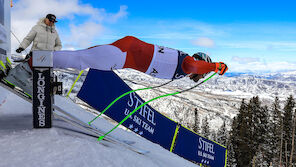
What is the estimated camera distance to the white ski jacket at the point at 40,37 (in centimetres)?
442

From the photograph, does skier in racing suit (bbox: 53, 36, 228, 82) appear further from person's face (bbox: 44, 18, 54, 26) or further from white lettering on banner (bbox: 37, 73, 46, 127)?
person's face (bbox: 44, 18, 54, 26)

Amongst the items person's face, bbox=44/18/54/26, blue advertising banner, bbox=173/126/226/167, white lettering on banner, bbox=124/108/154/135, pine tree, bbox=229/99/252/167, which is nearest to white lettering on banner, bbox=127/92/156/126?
white lettering on banner, bbox=124/108/154/135

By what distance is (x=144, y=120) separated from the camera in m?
5.20

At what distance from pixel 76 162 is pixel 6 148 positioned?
738 millimetres

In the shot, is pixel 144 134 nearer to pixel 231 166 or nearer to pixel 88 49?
pixel 88 49

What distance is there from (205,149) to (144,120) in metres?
2.76

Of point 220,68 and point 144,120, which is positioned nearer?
point 220,68

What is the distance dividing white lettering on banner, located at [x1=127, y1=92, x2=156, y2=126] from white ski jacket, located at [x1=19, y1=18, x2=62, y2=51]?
7.05 ft

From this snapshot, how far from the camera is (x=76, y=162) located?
2.00 metres

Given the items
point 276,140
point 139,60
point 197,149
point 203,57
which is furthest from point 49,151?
point 276,140

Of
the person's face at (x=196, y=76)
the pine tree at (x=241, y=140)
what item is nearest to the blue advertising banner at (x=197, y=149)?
the person's face at (x=196, y=76)

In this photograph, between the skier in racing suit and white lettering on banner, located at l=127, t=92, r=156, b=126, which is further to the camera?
white lettering on banner, located at l=127, t=92, r=156, b=126

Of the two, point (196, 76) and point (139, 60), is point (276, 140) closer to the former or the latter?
point (196, 76)

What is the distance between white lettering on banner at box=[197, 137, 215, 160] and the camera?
6625 mm
